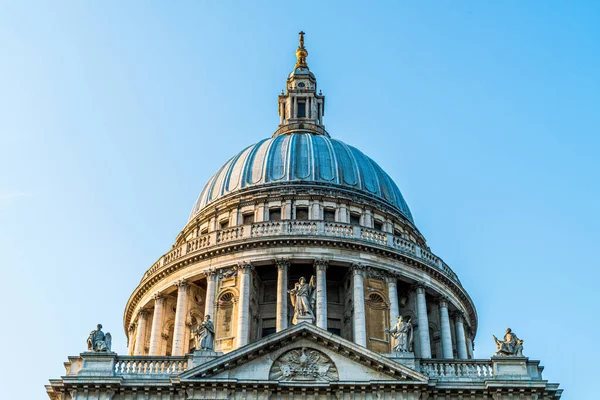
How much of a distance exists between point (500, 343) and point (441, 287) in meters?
15.4

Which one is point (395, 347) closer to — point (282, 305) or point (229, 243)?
point (282, 305)

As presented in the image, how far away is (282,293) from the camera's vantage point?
48.7m

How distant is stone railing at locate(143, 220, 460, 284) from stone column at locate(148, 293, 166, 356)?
2134mm

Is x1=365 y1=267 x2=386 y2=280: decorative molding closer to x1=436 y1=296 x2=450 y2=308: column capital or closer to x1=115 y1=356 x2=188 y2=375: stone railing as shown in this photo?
x1=436 y1=296 x2=450 y2=308: column capital

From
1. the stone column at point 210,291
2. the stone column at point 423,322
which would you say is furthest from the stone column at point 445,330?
the stone column at point 210,291

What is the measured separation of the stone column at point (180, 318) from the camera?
4934 cm

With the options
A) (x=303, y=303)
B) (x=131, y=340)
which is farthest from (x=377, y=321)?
(x=131, y=340)

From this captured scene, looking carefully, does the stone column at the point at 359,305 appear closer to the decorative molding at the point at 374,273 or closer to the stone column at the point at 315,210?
the decorative molding at the point at 374,273

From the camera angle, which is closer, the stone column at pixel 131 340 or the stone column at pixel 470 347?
the stone column at pixel 131 340

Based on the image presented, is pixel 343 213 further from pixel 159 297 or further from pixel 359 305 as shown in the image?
pixel 159 297

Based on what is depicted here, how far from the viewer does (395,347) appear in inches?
1470

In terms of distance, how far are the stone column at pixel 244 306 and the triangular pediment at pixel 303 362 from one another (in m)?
10.4

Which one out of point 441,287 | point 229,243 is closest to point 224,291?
point 229,243

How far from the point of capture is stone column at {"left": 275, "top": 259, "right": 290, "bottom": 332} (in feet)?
156
